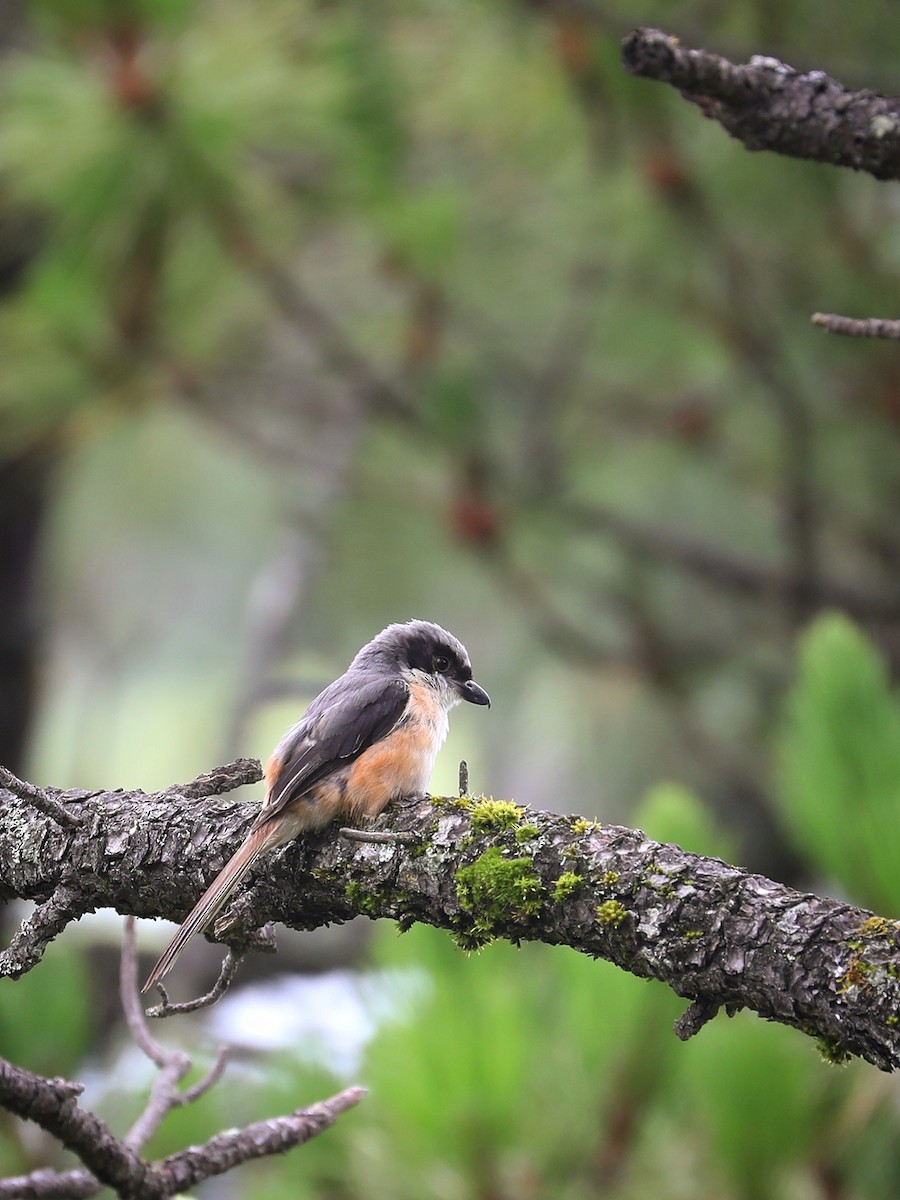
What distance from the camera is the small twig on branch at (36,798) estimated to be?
208cm

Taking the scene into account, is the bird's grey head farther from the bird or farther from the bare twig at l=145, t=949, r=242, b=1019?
the bare twig at l=145, t=949, r=242, b=1019

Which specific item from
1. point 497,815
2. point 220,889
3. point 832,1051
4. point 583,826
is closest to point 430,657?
point 220,889

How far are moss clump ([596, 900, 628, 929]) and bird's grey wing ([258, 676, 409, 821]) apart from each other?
0.99 metres

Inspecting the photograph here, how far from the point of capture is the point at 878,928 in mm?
1603

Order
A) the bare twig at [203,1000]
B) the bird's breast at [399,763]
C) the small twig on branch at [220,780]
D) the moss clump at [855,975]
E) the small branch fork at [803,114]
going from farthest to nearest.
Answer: the bird's breast at [399,763] → the small twig on branch at [220,780] → the bare twig at [203,1000] → the small branch fork at [803,114] → the moss clump at [855,975]

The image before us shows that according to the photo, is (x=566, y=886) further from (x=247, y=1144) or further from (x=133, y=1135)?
(x=133, y=1135)

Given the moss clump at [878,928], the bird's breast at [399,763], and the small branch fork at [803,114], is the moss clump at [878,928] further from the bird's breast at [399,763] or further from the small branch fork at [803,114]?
the bird's breast at [399,763]

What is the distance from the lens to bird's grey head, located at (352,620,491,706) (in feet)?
12.6

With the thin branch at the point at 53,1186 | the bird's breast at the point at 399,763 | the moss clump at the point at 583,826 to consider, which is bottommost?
the thin branch at the point at 53,1186

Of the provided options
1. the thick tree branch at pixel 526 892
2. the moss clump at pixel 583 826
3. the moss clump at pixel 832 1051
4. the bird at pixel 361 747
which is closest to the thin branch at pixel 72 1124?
the bird at pixel 361 747

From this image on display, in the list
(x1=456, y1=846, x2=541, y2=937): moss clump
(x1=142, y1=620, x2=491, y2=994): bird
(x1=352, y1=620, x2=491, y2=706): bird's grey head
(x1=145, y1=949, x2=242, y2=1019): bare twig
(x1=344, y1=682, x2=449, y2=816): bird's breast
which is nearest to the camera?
(x1=456, y1=846, x2=541, y2=937): moss clump

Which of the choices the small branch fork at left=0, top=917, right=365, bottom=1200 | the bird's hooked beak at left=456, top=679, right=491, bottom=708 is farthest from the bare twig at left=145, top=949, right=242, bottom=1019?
the bird's hooked beak at left=456, top=679, right=491, bottom=708

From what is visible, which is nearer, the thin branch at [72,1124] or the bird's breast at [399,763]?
the thin branch at [72,1124]

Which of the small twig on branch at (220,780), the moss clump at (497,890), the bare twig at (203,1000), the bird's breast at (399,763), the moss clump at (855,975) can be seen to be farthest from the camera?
the bird's breast at (399,763)
